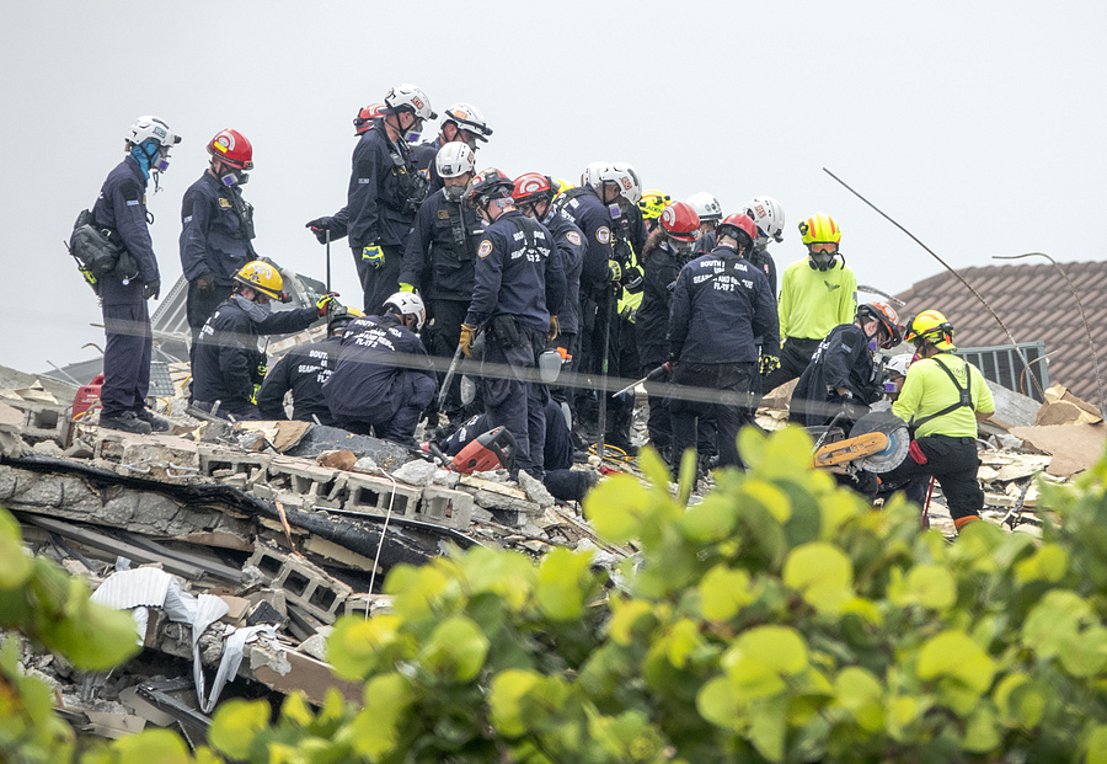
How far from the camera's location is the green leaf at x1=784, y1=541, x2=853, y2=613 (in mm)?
2230

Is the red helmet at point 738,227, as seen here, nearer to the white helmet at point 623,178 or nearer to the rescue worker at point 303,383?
the white helmet at point 623,178

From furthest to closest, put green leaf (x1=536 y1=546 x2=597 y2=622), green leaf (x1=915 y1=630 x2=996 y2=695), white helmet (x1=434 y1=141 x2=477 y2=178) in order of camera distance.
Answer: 1. white helmet (x1=434 y1=141 x2=477 y2=178)
2. green leaf (x1=536 y1=546 x2=597 y2=622)
3. green leaf (x1=915 y1=630 x2=996 y2=695)

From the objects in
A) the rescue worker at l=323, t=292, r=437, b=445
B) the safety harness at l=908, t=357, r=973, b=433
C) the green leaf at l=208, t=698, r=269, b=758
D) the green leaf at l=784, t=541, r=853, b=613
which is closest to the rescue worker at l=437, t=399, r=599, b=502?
the rescue worker at l=323, t=292, r=437, b=445

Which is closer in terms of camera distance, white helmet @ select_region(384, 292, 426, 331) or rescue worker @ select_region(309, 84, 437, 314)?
white helmet @ select_region(384, 292, 426, 331)

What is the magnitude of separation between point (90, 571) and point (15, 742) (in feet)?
19.5

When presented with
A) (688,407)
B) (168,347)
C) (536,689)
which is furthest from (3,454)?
(168,347)

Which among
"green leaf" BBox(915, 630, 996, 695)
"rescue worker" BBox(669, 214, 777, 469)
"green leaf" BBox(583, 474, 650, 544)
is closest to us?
"green leaf" BBox(915, 630, 996, 695)

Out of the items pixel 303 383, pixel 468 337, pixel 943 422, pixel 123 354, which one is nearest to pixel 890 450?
pixel 943 422

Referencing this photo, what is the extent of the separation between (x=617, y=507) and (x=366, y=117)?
10.6 m

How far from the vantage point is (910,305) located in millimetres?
26062

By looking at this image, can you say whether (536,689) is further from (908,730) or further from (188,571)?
(188,571)

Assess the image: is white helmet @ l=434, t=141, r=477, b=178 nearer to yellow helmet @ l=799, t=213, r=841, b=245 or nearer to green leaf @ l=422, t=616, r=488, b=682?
yellow helmet @ l=799, t=213, r=841, b=245

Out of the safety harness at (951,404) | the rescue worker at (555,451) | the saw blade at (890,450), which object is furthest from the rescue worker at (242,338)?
the safety harness at (951,404)

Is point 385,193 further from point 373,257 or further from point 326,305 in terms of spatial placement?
point 326,305
